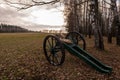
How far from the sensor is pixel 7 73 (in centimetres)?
806

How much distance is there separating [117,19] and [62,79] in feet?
36.6

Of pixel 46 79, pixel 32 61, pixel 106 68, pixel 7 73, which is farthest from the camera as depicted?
pixel 32 61

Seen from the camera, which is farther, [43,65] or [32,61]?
[32,61]

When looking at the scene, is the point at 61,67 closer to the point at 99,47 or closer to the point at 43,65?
the point at 43,65

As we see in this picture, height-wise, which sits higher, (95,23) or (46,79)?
(95,23)

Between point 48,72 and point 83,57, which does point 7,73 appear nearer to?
point 48,72

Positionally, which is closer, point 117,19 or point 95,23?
point 95,23

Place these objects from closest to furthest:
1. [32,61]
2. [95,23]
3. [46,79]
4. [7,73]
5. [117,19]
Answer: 1. [46,79]
2. [7,73]
3. [32,61]
4. [95,23]
5. [117,19]

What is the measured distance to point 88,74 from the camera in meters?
8.24

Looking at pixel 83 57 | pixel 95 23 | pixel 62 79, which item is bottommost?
pixel 62 79

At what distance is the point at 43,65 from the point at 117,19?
10257mm

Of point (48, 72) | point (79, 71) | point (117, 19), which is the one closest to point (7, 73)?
point (48, 72)

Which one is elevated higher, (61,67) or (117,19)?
(117,19)

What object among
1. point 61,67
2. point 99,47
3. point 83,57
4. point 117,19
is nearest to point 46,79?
point 61,67
